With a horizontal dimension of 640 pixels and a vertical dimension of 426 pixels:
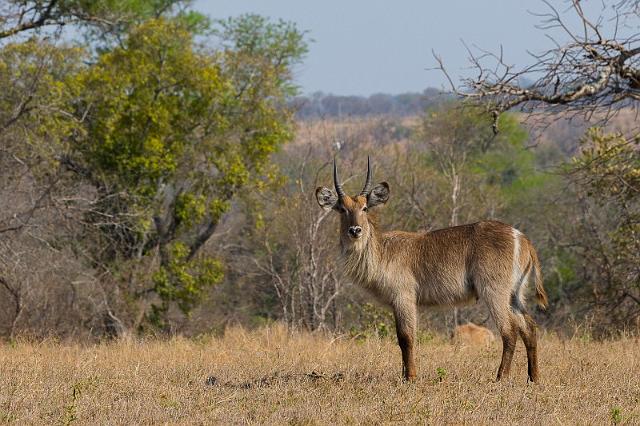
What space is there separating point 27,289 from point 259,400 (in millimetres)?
12767

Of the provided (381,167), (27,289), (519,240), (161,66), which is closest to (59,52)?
(161,66)

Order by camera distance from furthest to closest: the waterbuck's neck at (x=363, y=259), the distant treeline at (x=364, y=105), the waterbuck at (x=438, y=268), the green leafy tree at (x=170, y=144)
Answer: the distant treeline at (x=364, y=105) < the green leafy tree at (x=170, y=144) < the waterbuck's neck at (x=363, y=259) < the waterbuck at (x=438, y=268)

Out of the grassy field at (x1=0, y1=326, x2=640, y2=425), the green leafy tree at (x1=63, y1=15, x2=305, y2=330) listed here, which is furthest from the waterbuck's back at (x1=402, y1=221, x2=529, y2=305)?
the green leafy tree at (x1=63, y1=15, x2=305, y2=330)

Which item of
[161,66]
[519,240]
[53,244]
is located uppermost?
[161,66]

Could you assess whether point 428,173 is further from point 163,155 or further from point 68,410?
point 68,410

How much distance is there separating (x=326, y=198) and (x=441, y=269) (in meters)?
1.40

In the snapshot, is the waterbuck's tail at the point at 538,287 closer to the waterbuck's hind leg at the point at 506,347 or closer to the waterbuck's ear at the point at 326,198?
the waterbuck's hind leg at the point at 506,347

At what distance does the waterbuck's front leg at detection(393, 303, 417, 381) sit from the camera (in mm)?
8922

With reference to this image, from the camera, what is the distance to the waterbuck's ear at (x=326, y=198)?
31.3 feet

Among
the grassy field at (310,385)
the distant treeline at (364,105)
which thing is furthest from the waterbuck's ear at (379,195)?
the distant treeline at (364,105)

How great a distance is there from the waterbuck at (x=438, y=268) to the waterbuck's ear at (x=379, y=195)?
10 mm

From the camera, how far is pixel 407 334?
356 inches

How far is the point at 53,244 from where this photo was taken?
21156mm

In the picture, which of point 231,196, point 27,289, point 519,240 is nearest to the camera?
point 519,240
